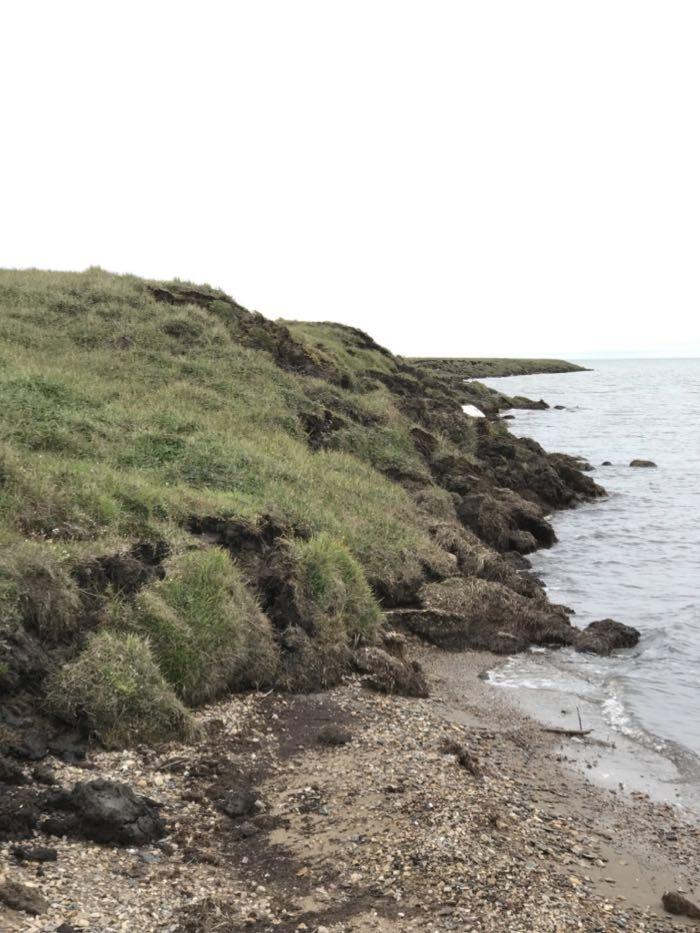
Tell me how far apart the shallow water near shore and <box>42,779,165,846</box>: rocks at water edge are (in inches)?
213

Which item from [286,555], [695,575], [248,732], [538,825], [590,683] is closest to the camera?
[538,825]

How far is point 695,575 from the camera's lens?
2000cm

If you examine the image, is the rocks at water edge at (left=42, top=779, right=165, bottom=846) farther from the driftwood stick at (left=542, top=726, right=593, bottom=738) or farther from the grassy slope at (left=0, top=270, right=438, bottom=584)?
the driftwood stick at (left=542, top=726, right=593, bottom=738)

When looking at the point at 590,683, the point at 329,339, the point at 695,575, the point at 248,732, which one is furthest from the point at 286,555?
the point at 329,339

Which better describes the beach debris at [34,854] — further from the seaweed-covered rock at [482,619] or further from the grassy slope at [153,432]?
the seaweed-covered rock at [482,619]

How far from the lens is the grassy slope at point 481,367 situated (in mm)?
116562

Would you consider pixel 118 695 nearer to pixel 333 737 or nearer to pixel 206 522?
pixel 333 737

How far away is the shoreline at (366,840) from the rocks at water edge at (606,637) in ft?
14.7

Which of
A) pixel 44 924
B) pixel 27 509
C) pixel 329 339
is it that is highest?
pixel 329 339

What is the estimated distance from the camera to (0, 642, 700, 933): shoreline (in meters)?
5.98

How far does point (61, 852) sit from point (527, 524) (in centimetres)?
1894

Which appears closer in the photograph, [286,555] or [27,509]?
[27,509]

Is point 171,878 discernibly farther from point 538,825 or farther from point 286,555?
point 286,555

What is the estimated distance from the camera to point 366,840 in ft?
22.9
